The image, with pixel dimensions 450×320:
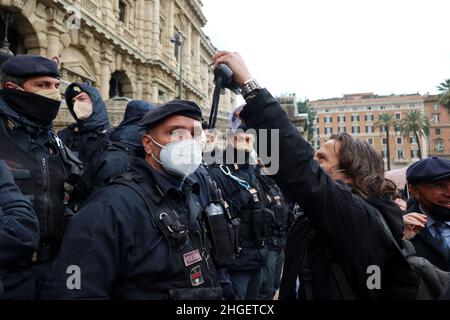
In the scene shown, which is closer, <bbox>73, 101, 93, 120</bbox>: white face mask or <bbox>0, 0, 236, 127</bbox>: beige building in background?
<bbox>73, 101, 93, 120</bbox>: white face mask

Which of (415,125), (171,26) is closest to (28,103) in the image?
(171,26)

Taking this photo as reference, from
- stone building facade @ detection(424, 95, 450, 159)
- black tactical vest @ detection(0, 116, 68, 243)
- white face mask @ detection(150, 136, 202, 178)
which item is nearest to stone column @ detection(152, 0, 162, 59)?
black tactical vest @ detection(0, 116, 68, 243)

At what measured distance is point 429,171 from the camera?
2664 mm

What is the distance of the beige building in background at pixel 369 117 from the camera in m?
74.6

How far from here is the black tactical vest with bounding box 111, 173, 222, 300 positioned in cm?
176

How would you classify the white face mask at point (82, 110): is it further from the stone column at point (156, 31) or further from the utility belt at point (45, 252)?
the stone column at point (156, 31)

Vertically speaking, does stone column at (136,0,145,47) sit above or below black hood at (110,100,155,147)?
above

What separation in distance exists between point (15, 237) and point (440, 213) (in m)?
2.73

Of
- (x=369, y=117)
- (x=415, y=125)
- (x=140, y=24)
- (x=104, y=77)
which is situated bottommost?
(x=104, y=77)

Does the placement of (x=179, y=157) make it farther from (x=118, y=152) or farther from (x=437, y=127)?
(x=437, y=127)

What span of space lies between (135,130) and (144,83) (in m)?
21.7

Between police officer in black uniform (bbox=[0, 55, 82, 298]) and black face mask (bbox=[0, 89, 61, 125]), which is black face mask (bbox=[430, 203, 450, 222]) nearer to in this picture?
police officer in black uniform (bbox=[0, 55, 82, 298])

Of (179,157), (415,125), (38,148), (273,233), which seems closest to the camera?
(179,157)
